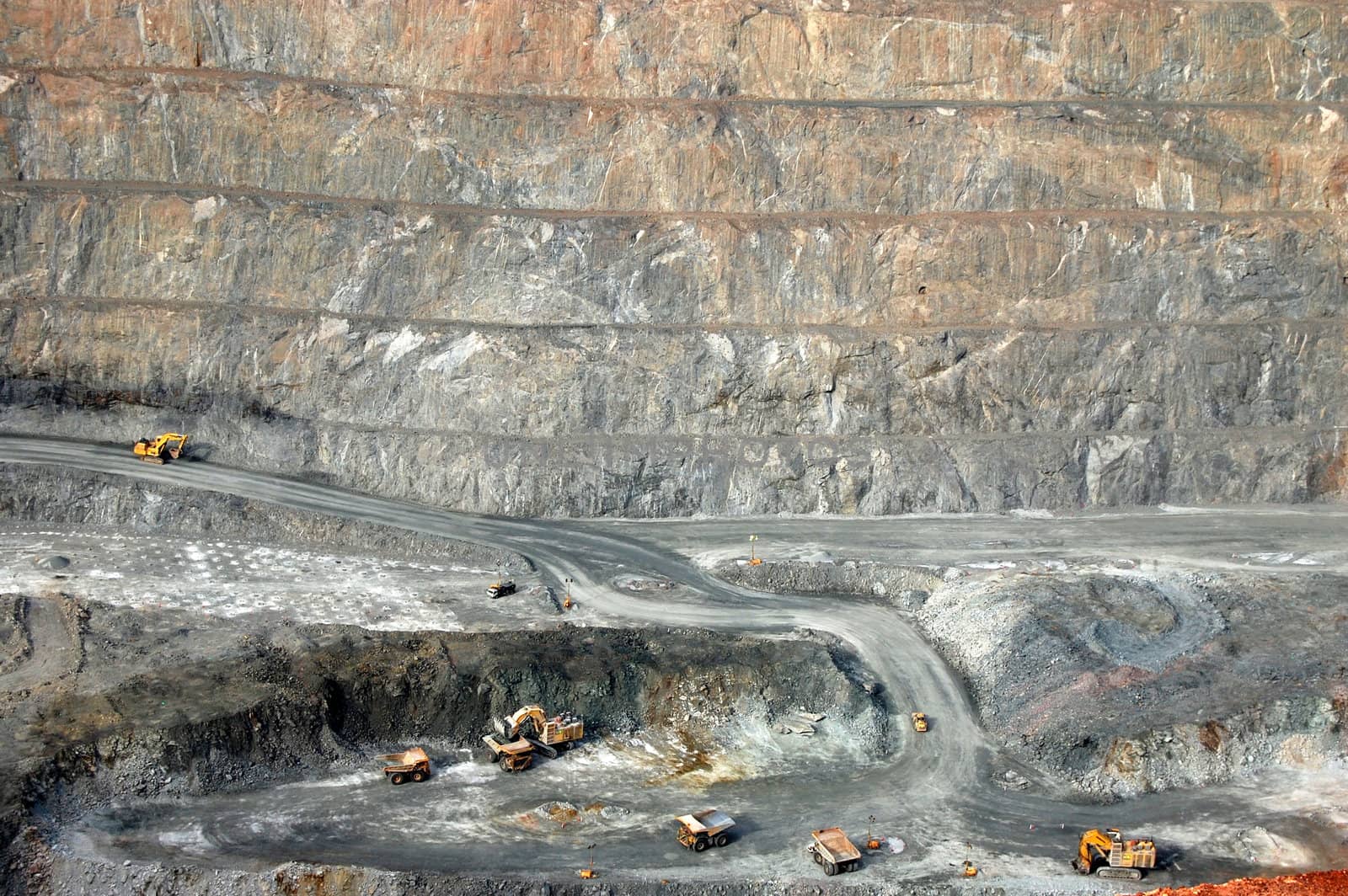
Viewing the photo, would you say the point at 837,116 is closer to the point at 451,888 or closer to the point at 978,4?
the point at 978,4

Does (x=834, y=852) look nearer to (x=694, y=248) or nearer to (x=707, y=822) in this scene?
(x=707, y=822)

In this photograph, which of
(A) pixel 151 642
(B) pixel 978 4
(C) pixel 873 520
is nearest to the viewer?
(A) pixel 151 642

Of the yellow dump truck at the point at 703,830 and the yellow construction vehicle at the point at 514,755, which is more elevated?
the yellow construction vehicle at the point at 514,755

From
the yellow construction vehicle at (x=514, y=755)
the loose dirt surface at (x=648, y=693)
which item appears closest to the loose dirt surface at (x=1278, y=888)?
the loose dirt surface at (x=648, y=693)

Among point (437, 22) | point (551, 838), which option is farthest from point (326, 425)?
point (551, 838)

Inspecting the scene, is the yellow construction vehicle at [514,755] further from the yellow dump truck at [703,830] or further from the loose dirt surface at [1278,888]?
the loose dirt surface at [1278,888]

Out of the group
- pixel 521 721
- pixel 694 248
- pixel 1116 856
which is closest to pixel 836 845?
pixel 1116 856

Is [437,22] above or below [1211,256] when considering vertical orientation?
above
